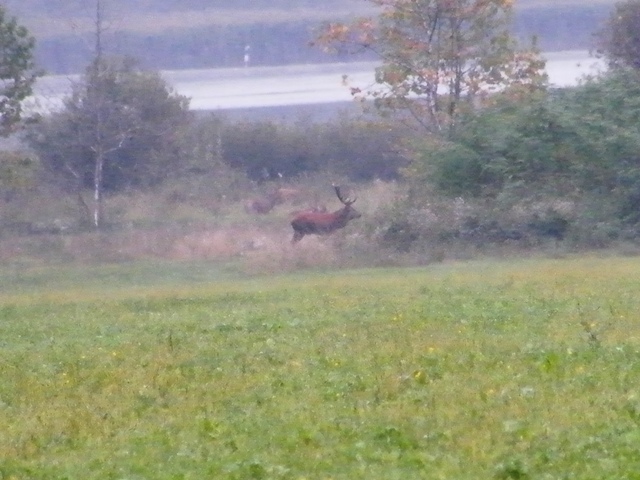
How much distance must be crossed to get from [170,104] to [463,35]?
14.1 meters

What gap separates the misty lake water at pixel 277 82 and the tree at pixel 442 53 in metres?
26.4

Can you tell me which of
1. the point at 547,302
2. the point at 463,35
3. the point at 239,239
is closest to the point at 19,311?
the point at 547,302

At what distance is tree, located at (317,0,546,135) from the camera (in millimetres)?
40625

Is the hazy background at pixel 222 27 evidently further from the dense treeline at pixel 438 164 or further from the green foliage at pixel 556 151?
the green foliage at pixel 556 151

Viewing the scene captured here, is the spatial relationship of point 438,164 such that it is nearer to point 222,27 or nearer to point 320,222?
point 320,222

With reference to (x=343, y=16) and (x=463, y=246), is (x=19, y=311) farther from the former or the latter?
(x=343, y=16)

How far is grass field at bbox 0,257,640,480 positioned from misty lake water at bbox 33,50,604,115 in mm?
49834

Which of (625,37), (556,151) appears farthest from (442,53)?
(625,37)

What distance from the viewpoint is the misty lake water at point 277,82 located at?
73.4 m

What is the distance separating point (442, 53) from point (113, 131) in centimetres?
1434

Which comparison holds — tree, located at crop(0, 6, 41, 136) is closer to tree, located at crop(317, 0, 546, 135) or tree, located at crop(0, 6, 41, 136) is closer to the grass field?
tree, located at crop(317, 0, 546, 135)

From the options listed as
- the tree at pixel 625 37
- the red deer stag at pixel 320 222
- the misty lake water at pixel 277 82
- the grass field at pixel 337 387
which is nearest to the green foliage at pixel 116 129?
the red deer stag at pixel 320 222

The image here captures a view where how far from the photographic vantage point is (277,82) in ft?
270

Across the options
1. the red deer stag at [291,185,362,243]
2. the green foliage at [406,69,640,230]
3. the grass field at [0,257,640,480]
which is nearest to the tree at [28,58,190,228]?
the red deer stag at [291,185,362,243]
